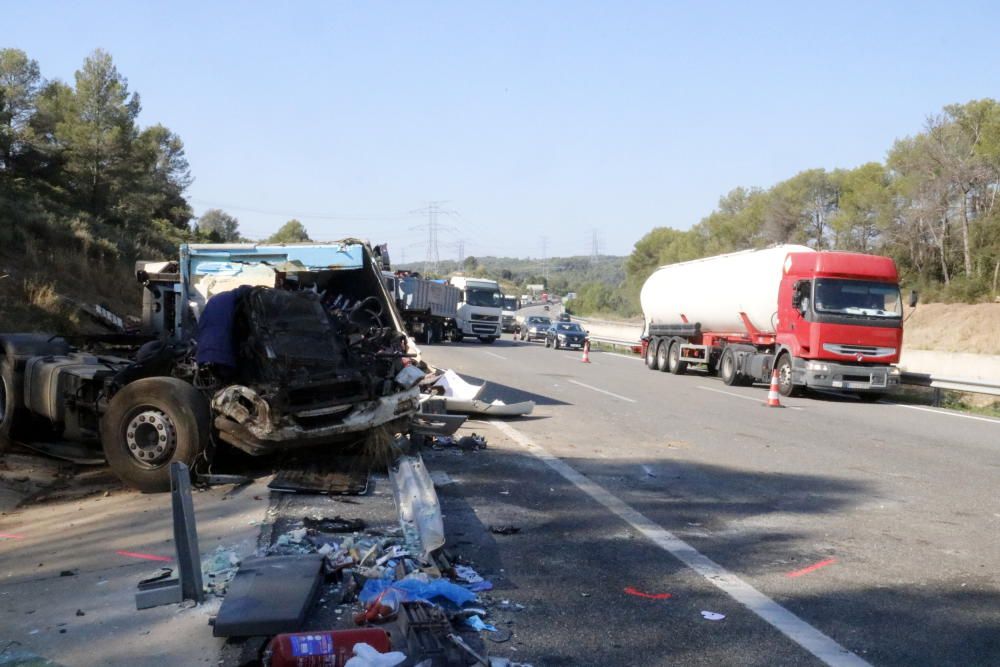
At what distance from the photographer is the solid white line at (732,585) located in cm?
435

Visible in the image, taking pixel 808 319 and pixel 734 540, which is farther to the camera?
pixel 808 319

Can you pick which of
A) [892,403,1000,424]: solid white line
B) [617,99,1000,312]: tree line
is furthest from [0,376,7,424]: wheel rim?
[617,99,1000,312]: tree line

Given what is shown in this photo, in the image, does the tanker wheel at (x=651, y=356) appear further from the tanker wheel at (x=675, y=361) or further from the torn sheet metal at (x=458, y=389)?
the torn sheet metal at (x=458, y=389)

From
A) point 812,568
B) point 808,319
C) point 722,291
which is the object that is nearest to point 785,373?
point 808,319

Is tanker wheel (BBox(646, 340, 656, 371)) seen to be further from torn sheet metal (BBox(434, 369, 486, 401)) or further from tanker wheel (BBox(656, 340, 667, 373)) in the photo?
torn sheet metal (BBox(434, 369, 486, 401))

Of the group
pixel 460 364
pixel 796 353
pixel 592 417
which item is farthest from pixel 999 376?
pixel 460 364

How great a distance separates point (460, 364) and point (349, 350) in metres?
15.5

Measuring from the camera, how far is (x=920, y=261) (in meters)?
49.5

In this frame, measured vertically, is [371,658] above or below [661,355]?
below

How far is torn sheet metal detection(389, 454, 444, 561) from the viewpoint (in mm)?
5561

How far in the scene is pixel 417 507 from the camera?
6172mm

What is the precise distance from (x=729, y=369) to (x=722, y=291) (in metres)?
2.30

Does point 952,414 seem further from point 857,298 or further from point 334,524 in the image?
point 334,524

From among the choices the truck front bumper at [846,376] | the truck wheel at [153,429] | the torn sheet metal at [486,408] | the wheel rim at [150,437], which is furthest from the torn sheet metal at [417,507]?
the truck front bumper at [846,376]
